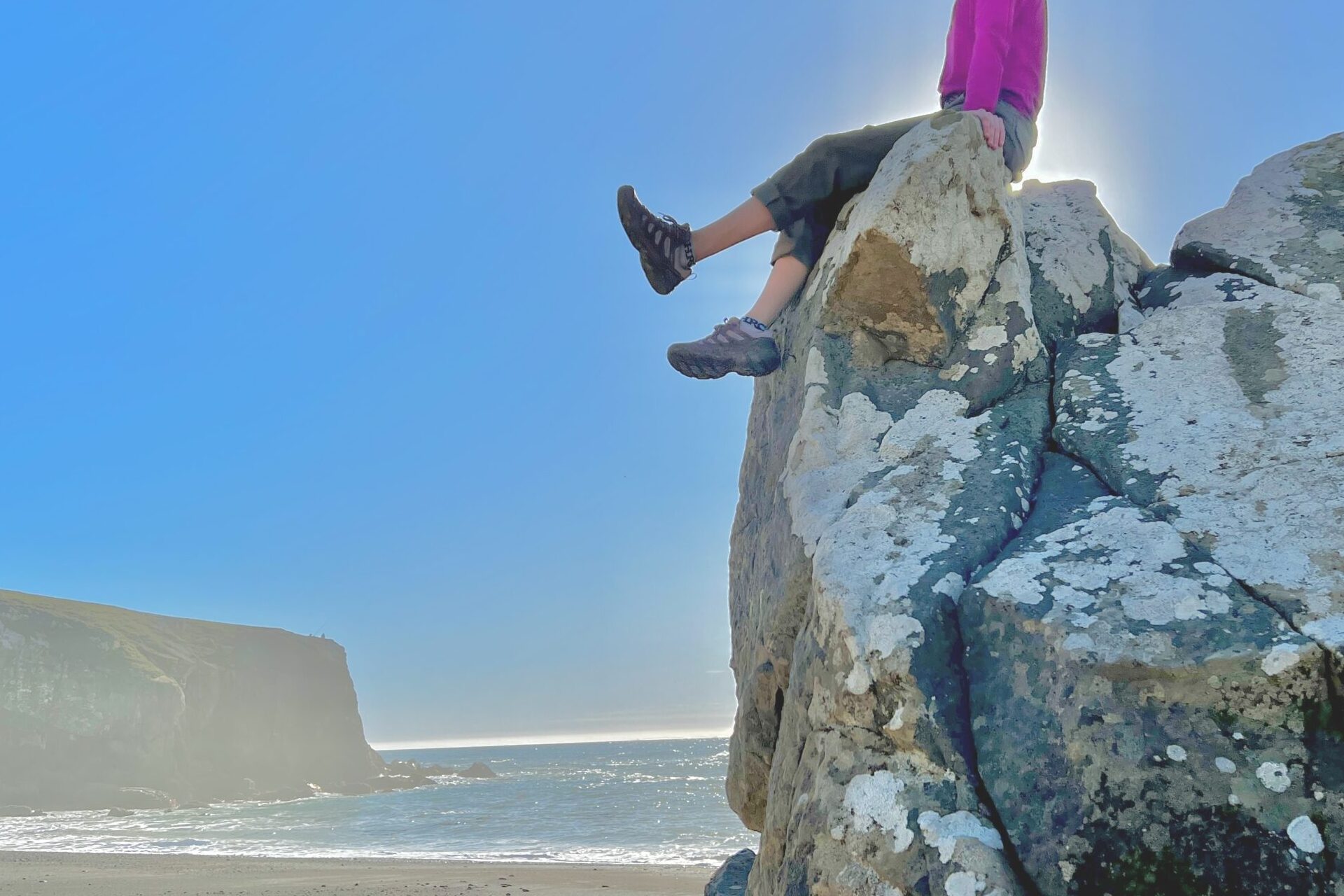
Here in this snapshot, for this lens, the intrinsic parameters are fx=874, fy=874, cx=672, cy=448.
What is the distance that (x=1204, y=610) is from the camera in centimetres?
237

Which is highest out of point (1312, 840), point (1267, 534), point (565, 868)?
point (1267, 534)

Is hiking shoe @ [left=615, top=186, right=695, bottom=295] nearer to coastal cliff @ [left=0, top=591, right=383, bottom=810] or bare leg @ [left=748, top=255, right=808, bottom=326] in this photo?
bare leg @ [left=748, top=255, right=808, bottom=326]

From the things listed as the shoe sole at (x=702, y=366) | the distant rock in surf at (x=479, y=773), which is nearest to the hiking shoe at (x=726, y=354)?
the shoe sole at (x=702, y=366)

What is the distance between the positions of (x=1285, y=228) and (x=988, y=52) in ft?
5.29

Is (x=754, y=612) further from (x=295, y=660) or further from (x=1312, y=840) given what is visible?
(x=295, y=660)

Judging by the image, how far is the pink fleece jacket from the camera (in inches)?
173

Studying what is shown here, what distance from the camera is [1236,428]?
9.93 feet

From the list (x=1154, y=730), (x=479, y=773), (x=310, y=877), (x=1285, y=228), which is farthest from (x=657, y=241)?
(x=479, y=773)

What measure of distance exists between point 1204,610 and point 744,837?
24.6 meters

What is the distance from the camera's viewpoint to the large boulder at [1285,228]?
3.76 meters

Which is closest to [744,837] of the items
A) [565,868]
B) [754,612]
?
[565,868]

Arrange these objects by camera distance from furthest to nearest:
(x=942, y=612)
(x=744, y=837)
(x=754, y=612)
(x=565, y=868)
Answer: (x=744, y=837), (x=565, y=868), (x=754, y=612), (x=942, y=612)

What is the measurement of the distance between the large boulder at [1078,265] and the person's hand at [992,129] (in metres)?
0.54

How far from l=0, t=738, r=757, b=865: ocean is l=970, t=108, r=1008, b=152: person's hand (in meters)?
16.9
